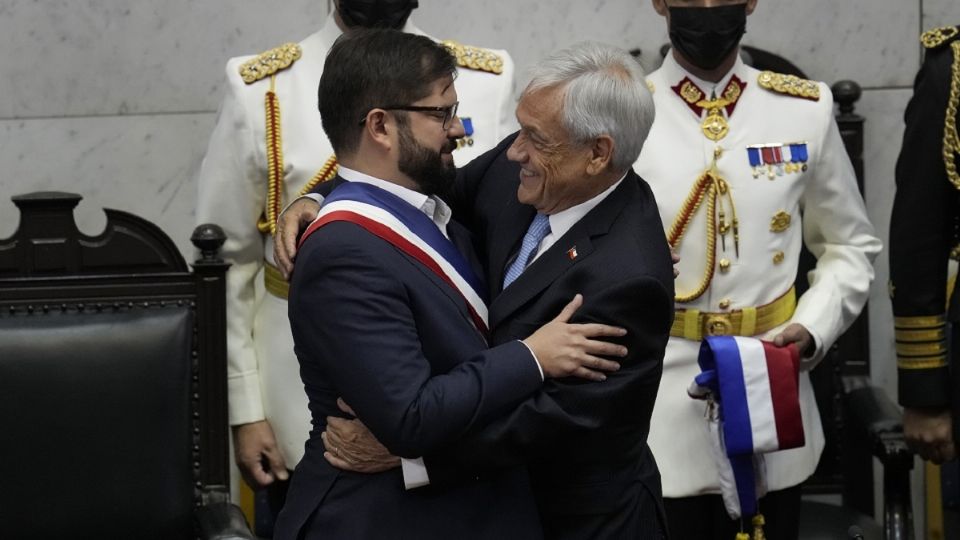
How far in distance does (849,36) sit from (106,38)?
204 centimetres

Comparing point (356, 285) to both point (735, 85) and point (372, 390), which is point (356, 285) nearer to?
point (372, 390)

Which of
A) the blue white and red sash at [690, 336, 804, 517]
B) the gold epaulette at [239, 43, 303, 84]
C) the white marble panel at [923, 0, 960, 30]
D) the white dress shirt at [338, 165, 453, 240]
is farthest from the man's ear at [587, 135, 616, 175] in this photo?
the white marble panel at [923, 0, 960, 30]

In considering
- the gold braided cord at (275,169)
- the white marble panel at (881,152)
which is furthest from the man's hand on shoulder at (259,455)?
the white marble panel at (881,152)

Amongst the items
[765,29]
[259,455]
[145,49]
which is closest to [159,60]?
[145,49]

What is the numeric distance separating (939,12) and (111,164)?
2.33 meters

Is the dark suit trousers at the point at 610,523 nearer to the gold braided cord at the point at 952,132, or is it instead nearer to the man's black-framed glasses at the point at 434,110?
the man's black-framed glasses at the point at 434,110

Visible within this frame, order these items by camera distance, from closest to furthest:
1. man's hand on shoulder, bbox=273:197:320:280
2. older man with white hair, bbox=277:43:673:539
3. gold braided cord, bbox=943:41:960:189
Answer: older man with white hair, bbox=277:43:673:539, man's hand on shoulder, bbox=273:197:320:280, gold braided cord, bbox=943:41:960:189

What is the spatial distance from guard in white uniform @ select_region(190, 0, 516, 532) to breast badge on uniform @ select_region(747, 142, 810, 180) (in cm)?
55

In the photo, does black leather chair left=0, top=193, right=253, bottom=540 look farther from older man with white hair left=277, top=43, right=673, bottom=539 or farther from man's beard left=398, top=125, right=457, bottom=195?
man's beard left=398, top=125, right=457, bottom=195

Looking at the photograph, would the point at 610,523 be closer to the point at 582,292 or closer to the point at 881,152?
the point at 582,292

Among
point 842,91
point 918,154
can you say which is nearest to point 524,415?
point 918,154

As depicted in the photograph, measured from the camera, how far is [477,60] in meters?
3.98

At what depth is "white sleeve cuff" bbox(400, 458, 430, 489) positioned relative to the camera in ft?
9.25

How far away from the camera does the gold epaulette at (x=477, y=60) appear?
3.96 metres
